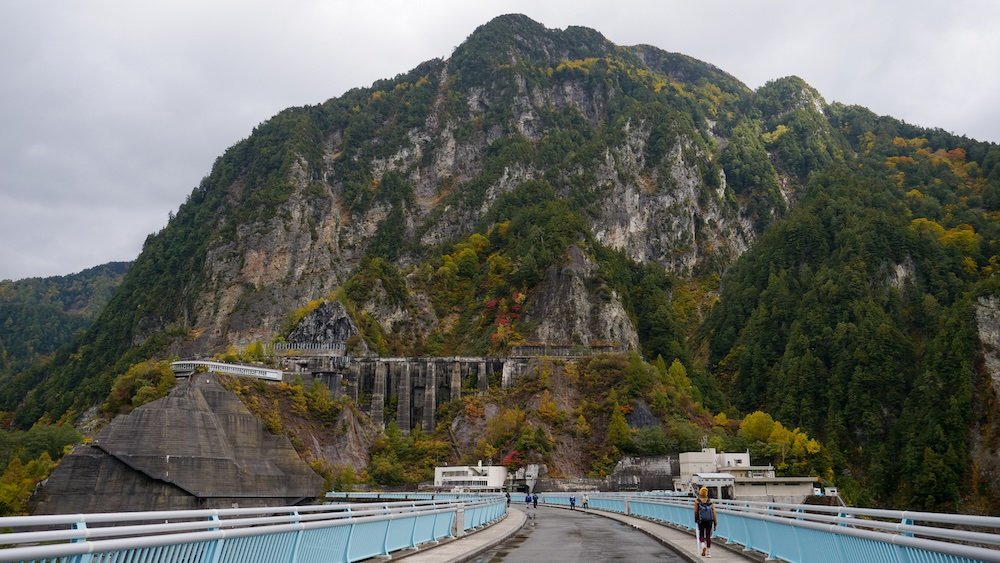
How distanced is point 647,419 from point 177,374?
5311 centimetres

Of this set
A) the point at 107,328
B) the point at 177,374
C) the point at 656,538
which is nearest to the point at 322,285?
the point at 107,328

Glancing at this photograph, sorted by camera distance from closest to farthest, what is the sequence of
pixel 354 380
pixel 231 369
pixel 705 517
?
pixel 705 517 → pixel 231 369 → pixel 354 380

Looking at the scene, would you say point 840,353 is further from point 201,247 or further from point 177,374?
point 201,247

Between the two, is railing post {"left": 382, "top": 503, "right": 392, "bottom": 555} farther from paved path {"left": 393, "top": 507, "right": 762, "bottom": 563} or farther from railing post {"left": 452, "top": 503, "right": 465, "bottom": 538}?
railing post {"left": 452, "top": 503, "right": 465, "bottom": 538}

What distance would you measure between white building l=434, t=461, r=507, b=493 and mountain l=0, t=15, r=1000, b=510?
19498 millimetres

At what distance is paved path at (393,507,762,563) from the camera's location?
62.7 ft

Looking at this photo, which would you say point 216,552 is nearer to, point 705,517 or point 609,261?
point 705,517

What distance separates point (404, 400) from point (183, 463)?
36.7m

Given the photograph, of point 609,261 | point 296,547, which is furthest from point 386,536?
point 609,261

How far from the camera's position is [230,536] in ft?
37.9

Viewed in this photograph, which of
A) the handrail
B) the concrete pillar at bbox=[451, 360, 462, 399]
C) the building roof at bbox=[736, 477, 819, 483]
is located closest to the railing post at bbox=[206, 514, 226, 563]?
the handrail

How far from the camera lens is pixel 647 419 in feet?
294

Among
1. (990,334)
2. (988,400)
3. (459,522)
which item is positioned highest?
(990,334)

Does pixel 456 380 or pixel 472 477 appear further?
pixel 456 380
